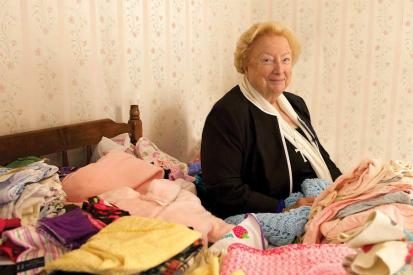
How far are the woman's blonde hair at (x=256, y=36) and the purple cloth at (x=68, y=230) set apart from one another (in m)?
1.12

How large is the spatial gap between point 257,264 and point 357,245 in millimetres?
331

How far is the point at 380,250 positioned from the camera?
697mm

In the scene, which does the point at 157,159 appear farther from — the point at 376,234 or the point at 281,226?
the point at 376,234

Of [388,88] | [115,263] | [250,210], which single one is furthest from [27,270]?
[388,88]

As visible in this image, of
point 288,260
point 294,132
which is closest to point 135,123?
point 294,132

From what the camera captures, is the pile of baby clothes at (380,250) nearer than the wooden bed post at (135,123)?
Yes

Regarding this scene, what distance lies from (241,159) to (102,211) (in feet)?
2.41

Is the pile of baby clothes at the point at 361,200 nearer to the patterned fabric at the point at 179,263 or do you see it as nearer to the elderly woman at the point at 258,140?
the elderly woman at the point at 258,140

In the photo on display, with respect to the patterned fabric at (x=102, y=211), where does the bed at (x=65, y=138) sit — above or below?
above

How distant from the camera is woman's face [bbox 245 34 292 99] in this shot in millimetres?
1811

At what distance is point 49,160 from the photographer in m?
1.61

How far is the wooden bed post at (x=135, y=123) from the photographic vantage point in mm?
1895

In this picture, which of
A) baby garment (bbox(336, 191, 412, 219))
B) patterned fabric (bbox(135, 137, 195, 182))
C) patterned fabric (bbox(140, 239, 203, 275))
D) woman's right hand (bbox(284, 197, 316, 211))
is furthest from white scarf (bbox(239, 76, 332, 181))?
patterned fabric (bbox(140, 239, 203, 275))

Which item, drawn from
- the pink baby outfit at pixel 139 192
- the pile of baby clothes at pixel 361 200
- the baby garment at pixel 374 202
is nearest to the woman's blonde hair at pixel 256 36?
the pink baby outfit at pixel 139 192
